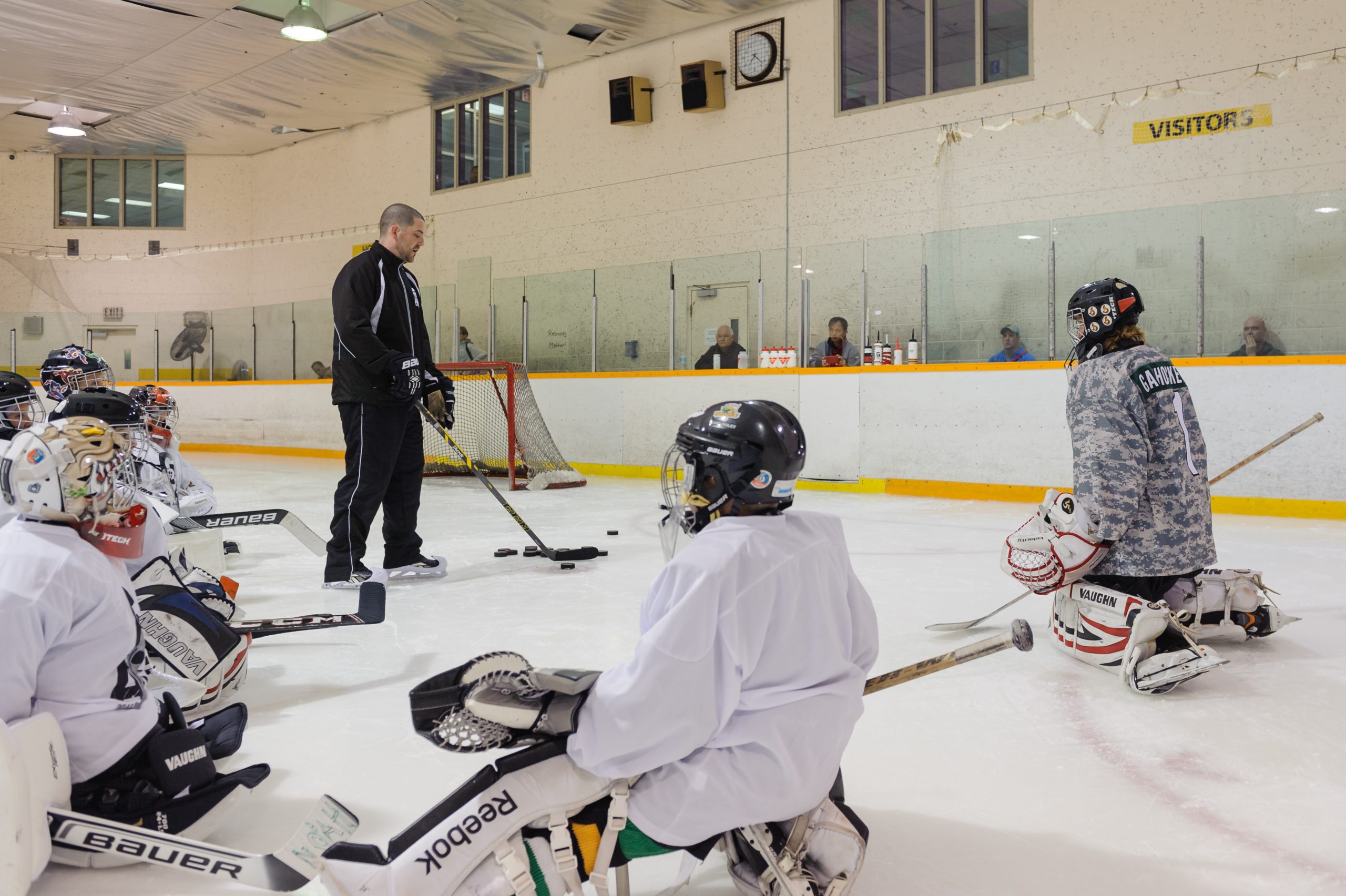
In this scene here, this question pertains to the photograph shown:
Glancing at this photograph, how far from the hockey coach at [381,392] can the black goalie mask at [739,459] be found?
2519mm

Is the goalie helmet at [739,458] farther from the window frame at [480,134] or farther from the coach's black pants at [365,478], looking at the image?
the window frame at [480,134]

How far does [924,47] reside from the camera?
8.29 metres

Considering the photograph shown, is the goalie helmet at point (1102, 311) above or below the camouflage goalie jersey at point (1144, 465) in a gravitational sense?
above

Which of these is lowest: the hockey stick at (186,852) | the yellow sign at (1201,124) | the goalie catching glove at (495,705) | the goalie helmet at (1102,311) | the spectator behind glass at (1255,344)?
the hockey stick at (186,852)

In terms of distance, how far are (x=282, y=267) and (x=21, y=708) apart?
13.8 meters

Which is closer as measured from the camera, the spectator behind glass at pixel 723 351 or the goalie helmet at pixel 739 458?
the goalie helmet at pixel 739 458

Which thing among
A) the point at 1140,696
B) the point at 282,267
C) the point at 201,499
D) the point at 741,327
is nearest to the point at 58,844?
the point at 1140,696

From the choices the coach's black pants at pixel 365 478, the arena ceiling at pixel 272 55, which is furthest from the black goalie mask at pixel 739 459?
the arena ceiling at pixel 272 55

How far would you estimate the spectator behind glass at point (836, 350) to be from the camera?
798 cm

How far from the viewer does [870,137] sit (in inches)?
337

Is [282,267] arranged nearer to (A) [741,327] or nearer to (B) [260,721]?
(A) [741,327]

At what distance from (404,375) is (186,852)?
2.41 meters

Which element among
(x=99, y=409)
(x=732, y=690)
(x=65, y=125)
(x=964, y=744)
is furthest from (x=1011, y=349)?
(x=65, y=125)

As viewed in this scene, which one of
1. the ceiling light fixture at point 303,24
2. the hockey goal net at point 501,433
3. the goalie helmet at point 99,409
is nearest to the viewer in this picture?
the goalie helmet at point 99,409
